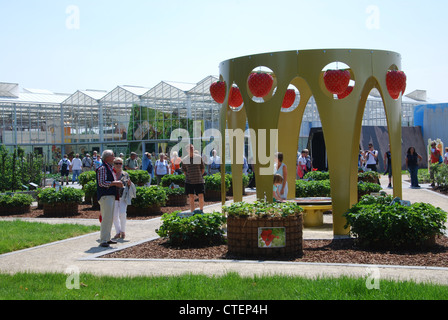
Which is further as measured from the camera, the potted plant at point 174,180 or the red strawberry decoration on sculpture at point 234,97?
the potted plant at point 174,180

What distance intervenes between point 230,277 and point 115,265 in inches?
77.1

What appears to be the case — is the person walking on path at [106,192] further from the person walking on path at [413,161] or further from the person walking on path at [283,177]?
the person walking on path at [413,161]

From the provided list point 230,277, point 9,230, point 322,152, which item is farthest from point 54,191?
point 322,152

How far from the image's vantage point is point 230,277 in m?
6.09

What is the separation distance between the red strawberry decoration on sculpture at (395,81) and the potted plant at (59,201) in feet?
27.8

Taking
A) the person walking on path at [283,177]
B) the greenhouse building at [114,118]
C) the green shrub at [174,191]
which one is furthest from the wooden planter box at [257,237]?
the greenhouse building at [114,118]

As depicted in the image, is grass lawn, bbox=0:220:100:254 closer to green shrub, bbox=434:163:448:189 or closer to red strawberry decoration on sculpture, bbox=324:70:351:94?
red strawberry decoration on sculpture, bbox=324:70:351:94

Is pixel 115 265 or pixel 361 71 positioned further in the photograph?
pixel 361 71

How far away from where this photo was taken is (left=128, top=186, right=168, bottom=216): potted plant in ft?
44.1

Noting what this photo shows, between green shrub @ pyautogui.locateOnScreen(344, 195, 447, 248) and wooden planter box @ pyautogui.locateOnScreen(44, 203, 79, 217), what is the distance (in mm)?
8247

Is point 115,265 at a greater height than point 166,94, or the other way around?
point 166,94

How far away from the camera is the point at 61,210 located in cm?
1411

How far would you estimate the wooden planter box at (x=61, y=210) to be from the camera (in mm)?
14078
